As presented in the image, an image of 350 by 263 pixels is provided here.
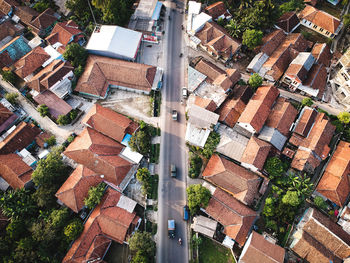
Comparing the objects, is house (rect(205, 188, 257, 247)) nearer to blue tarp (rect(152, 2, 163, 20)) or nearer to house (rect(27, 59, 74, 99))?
house (rect(27, 59, 74, 99))

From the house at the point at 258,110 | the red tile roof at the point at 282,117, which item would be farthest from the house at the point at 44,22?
the red tile roof at the point at 282,117

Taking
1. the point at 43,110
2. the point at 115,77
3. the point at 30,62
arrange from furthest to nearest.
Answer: the point at 30,62
the point at 115,77
the point at 43,110

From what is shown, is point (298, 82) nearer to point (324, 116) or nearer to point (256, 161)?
point (324, 116)

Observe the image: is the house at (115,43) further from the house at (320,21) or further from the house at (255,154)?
the house at (320,21)

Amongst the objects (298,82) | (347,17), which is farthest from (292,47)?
(347,17)

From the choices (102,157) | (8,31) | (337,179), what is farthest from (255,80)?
(8,31)

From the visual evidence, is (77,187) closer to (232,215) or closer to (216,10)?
(232,215)
